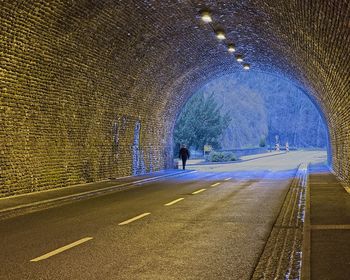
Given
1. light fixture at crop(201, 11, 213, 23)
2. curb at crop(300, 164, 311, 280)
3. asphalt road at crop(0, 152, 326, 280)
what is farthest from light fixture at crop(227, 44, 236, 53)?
curb at crop(300, 164, 311, 280)

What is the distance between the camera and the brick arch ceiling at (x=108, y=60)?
15641 millimetres

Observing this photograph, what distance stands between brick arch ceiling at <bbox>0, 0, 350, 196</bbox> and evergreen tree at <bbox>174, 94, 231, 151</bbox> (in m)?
28.2

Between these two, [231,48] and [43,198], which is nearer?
[43,198]

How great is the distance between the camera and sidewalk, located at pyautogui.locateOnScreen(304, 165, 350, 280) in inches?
256

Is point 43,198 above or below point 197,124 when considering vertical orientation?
below

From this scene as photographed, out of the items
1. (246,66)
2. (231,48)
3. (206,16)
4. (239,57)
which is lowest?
(206,16)

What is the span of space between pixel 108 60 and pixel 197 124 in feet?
121

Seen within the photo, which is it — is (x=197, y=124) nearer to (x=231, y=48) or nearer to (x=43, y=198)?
(x=231, y=48)

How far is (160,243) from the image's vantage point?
351 inches

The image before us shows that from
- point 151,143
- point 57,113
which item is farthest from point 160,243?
point 151,143

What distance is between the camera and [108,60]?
72.1ft

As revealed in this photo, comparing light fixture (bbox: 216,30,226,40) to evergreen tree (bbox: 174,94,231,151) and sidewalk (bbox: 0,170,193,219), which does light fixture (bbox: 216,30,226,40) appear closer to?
sidewalk (bbox: 0,170,193,219)

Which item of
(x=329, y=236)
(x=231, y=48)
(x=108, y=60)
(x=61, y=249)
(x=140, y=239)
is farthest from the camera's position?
(x=231, y=48)

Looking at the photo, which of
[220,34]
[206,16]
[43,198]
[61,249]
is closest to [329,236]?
[61,249]
